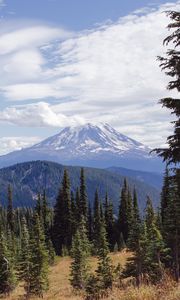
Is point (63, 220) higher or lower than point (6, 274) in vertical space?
higher

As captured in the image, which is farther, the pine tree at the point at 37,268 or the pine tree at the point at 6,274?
the pine tree at the point at 6,274

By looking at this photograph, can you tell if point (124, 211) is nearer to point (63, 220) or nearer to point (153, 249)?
point (63, 220)

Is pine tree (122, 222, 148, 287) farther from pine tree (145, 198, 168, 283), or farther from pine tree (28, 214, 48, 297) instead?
pine tree (28, 214, 48, 297)

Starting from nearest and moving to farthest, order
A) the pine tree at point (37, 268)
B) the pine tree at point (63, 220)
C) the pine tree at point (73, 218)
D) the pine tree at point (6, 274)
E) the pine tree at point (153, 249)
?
the pine tree at point (153, 249), the pine tree at point (37, 268), the pine tree at point (6, 274), the pine tree at point (73, 218), the pine tree at point (63, 220)

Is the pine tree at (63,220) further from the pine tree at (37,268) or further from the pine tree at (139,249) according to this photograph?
the pine tree at (139,249)

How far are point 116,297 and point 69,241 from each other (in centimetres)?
7466

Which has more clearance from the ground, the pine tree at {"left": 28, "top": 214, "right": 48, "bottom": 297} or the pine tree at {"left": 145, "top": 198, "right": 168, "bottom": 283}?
the pine tree at {"left": 145, "top": 198, "right": 168, "bottom": 283}

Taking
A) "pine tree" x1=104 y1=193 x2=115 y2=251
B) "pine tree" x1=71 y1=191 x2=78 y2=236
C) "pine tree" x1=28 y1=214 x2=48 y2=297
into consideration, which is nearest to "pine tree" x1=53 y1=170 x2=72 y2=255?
"pine tree" x1=71 y1=191 x2=78 y2=236

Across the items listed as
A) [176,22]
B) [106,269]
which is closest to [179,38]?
[176,22]

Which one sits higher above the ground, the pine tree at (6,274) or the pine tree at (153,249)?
the pine tree at (153,249)

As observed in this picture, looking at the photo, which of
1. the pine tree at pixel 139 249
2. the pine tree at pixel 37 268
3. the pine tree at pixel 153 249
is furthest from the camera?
the pine tree at pixel 37 268

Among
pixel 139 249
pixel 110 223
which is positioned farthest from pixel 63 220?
pixel 139 249

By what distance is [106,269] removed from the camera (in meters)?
32.4

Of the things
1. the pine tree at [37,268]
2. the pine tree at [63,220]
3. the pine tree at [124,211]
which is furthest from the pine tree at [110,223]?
the pine tree at [37,268]
